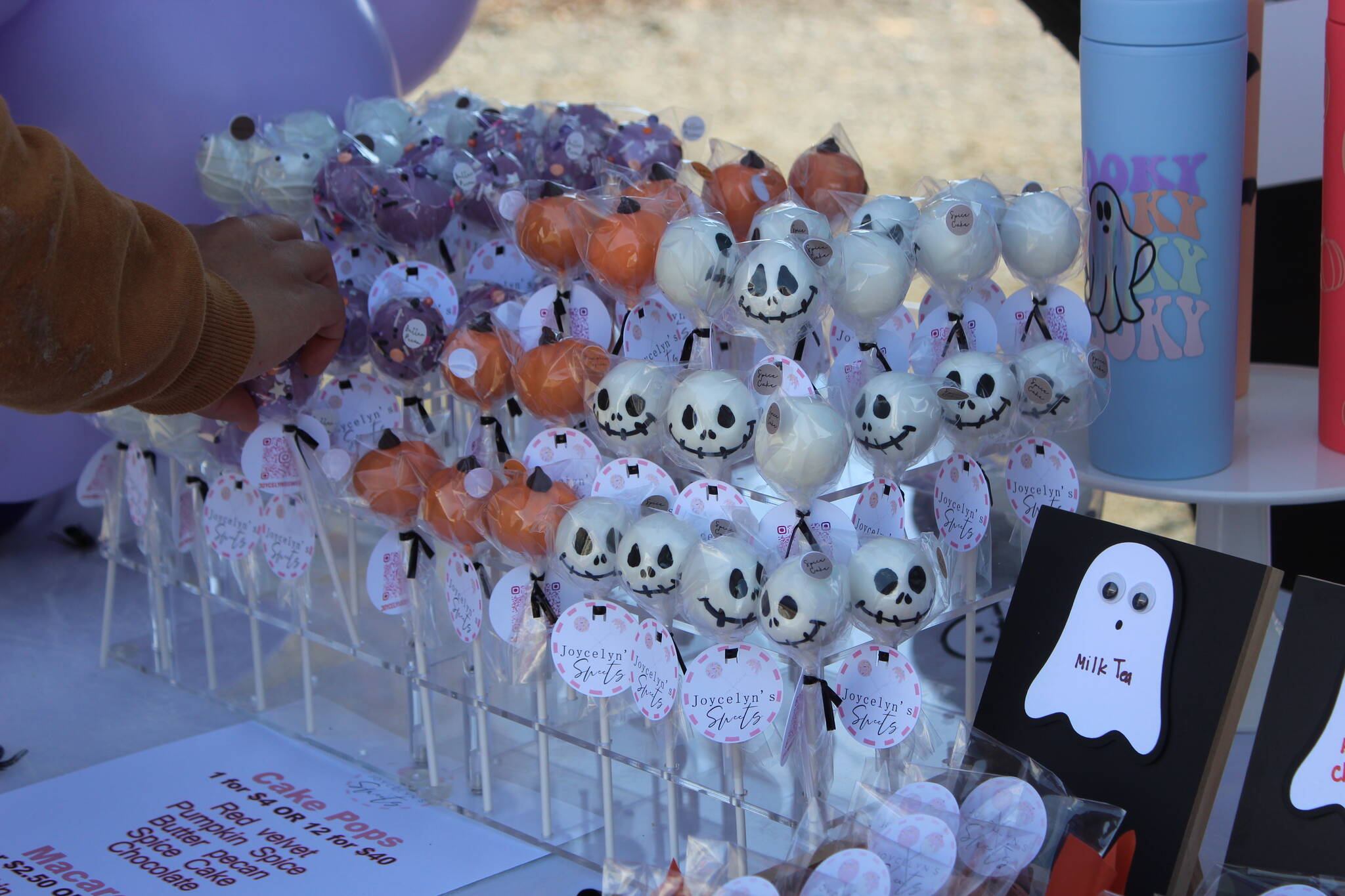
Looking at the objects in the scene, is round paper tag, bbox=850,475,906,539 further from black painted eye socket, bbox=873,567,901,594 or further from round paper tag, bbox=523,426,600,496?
round paper tag, bbox=523,426,600,496

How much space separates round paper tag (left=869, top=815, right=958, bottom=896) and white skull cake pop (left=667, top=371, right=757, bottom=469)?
38cm

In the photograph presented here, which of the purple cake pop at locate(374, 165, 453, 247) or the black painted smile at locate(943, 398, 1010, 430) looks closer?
the black painted smile at locate(943, 398, 1010, 430)

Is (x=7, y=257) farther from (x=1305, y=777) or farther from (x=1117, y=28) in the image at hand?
(x=1305, y=777)

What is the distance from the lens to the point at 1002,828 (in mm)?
1098

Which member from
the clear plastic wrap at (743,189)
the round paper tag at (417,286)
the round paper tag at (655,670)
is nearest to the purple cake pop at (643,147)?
the clear plastic wrap at (743,189)

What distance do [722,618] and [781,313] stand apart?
32cm

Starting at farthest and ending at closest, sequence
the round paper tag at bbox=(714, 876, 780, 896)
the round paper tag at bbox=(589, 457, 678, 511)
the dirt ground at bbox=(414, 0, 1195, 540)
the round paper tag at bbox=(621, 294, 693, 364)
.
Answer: the dirt ground at bbox=(414, 0, 1195, 540), the round paper tag at bbox=(621, 294, 693, 364), the round paper tag at bbox=(589, 457, 678, 511), the round paper tag at bbox=(714, 876, 780, 896)

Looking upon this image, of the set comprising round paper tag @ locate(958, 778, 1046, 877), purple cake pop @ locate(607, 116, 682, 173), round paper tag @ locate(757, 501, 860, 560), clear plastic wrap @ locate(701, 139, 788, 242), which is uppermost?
purple cake pop @ locate(607, 116, 682, 173)

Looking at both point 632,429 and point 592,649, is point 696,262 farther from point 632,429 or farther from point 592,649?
point 592,649

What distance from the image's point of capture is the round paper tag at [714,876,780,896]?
3.29 feet

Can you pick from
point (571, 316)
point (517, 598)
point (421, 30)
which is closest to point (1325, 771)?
point (517, 598)

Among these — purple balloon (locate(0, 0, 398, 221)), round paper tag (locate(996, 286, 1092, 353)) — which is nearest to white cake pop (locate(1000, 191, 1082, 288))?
round paper tag (locate(996, 286, 1092, 353))

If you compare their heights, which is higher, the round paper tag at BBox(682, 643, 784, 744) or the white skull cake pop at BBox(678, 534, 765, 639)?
the white skull cake pop at BBox(678, 534, 765, 639)

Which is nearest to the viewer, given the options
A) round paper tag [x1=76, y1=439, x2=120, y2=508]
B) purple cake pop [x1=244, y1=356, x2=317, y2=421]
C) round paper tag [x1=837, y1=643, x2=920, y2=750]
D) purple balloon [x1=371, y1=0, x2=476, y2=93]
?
round paper tag [x1=837, y1=643, x2=920, y2=750]
